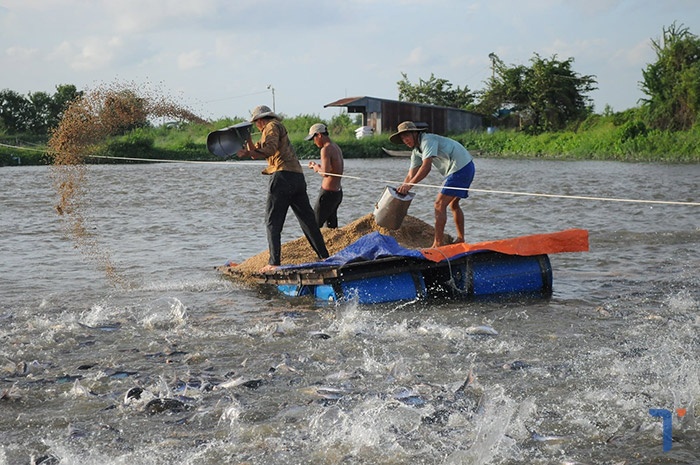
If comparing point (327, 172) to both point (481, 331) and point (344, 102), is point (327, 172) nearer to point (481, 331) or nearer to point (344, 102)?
point (481, 331)

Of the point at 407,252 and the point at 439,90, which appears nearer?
the point at 407,252

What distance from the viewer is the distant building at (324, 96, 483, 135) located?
191ft

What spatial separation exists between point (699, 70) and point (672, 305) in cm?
3614

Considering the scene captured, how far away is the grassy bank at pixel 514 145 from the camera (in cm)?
4006

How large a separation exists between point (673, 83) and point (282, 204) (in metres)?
38.6

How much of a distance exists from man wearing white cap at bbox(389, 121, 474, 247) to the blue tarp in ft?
4.15

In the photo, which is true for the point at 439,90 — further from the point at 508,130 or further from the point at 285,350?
the point at 285,350

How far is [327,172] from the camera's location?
10.2 metres

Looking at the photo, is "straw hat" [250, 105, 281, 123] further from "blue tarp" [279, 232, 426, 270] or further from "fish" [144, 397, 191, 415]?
"fish" [144, 397, 191, 415]

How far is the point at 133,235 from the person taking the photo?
51.8 feet

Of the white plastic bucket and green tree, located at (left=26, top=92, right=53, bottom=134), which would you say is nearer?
the white plastic bucket

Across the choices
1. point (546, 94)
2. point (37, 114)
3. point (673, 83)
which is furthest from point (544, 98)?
point (37, 114)

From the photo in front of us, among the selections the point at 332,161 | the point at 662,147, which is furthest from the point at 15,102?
the point at 332,161

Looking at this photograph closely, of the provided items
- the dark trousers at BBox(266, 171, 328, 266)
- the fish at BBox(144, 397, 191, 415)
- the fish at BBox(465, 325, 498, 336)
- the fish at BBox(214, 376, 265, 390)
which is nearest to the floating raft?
the dark trousers at BBox(266, 171, 328, 266)
